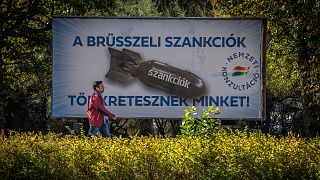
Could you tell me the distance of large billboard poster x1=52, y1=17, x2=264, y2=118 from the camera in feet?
39.3

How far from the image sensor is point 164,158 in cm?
713

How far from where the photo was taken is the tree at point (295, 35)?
12344 mm

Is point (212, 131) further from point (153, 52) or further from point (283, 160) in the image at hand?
point (153, 52)

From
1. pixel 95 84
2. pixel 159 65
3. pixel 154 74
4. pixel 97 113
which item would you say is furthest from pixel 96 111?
pixel 159 65

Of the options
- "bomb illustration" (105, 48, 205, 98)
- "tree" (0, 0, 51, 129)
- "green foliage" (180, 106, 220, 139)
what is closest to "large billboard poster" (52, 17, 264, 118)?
"bomb illustration" (105, 48, 205, 98)

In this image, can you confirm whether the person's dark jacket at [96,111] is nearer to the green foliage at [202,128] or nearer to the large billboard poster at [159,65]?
the large billboard poster at [159,65]

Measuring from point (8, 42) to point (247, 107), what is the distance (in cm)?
669

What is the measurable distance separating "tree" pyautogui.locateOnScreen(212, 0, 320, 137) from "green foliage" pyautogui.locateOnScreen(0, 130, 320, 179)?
5.24 m

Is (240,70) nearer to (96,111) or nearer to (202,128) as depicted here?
(96,111)

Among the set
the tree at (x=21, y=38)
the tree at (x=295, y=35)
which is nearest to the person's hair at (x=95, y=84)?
the tree at (x=21, y=38)

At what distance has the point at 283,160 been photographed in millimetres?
6871

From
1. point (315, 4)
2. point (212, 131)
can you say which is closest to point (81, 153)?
point (212, 131)

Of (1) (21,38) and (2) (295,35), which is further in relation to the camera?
(1) (21,38)

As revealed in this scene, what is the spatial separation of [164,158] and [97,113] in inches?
198
